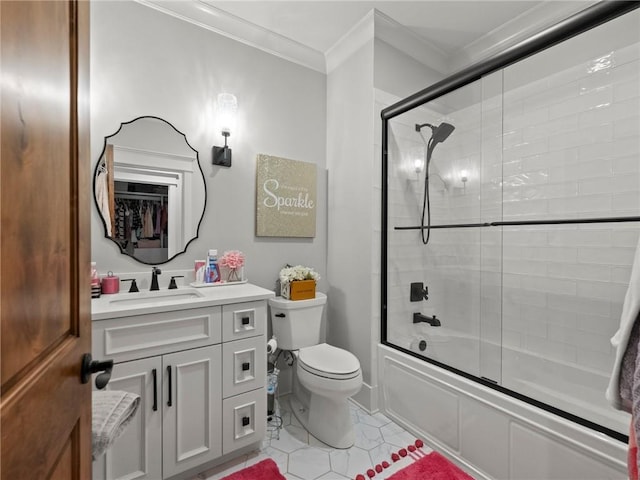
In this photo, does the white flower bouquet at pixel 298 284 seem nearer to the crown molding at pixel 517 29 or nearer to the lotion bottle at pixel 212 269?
the lotion bottle at pixel 212 269

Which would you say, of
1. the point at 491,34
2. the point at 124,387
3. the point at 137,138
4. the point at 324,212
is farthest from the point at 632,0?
the point at 124,387

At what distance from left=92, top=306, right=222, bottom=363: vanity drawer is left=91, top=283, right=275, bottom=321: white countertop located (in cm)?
3

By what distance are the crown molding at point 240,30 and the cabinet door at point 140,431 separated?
6.59 ft

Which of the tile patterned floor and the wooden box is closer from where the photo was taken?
the tile patterned floor

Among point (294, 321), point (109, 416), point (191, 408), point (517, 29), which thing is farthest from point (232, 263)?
point (517, 29)

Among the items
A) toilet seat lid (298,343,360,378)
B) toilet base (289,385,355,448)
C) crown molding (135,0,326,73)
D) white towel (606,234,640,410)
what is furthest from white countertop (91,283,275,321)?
crown molding (135,0,326,73)

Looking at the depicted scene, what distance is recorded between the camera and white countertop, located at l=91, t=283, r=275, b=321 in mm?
1288

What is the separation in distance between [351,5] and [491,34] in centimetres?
108

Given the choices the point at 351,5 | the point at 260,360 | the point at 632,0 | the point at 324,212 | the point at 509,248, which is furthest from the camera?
the point at 324,212

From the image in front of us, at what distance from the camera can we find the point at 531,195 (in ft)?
6.90

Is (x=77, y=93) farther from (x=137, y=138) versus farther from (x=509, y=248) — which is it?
(x=509, y=248)

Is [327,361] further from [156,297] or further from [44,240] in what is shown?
[44,240]

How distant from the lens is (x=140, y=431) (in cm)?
133

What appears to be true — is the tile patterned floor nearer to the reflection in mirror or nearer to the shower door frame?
the shower door frame
